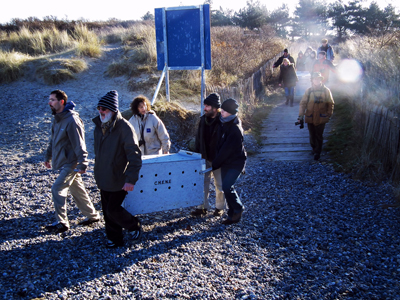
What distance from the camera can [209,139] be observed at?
16.8ft

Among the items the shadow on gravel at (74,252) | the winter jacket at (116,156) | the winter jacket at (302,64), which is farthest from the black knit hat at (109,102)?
the winter jacket at (302,64)

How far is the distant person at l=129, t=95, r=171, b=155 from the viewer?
5328 millimetres

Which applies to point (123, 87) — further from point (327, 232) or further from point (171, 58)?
point (327, 232)

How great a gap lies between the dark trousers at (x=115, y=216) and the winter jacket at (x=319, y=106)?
4.90 meters

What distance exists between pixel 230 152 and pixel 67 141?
A: 2095 millimetres

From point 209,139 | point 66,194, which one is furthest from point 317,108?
point 66,194

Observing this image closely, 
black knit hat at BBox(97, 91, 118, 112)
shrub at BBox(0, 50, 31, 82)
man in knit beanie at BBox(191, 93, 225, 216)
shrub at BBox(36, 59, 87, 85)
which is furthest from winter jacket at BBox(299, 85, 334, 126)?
shrub at BBox(0, 50, 31, 82)

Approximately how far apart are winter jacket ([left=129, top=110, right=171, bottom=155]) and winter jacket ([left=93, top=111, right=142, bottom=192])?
1.29m

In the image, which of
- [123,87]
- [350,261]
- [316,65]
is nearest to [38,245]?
[350,261]

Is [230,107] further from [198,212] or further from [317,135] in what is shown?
[317,135]

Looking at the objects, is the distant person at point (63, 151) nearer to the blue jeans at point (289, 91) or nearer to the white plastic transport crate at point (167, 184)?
the white plastic transport crate at point (167, 184)

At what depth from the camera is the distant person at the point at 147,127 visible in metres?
5.33

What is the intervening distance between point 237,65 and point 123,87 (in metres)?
5.59

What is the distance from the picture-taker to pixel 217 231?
4.82m
